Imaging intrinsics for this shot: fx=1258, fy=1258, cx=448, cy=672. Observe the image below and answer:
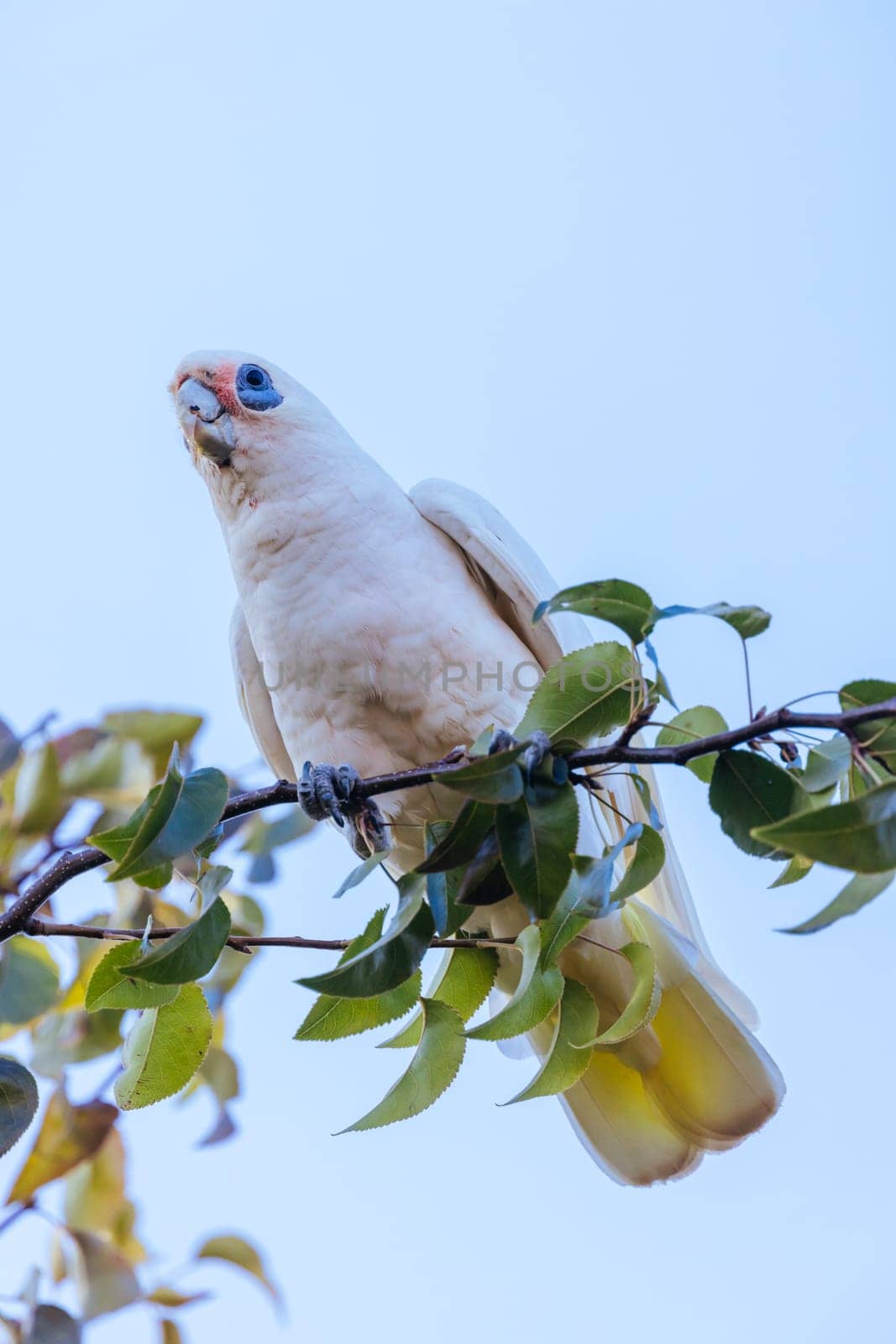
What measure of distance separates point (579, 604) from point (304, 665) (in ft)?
3.62

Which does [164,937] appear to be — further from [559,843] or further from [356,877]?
[559,843]

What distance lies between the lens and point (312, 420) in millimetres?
2557

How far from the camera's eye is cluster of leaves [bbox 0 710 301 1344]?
127cm

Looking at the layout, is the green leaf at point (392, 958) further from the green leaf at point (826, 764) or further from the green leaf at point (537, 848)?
the green leaf at point (826, 764)

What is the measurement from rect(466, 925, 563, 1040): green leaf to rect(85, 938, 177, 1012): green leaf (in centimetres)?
34

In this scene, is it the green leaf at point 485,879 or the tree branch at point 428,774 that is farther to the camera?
the green leaf at point 485,879

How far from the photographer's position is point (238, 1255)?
6.63 feet

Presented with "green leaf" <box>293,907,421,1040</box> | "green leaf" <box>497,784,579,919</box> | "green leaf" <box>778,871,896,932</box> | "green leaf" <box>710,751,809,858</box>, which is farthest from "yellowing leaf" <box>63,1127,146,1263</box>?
"green leaf" <box>778,871,896,932</box>

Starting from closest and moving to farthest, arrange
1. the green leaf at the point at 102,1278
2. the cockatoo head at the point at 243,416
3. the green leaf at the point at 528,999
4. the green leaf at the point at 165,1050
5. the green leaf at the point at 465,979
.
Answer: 1. the green leaf at the point at 528,999
2. the green leaf at the point at 165,1050
3. the green leaf at the point at 465,979
4. the green leaf at the point at 102,1278
5. the cockatoo head at the point at 243,416

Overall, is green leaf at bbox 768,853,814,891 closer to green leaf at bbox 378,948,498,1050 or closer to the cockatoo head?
green leaf at bbox 378,948,498,1050

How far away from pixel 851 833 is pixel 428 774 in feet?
1.37

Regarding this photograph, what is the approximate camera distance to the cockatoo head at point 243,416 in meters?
2.47

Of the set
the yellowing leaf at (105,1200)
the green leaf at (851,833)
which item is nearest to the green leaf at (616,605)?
the green leaf at (851,833)

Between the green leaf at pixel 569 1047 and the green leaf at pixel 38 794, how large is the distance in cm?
79
